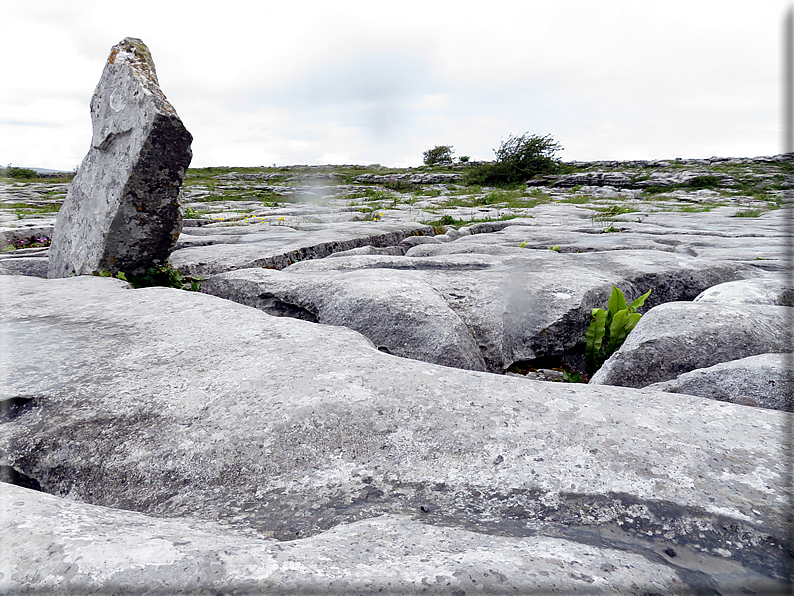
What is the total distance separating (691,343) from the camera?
8.71ft

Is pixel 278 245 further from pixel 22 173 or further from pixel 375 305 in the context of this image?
pixel 22 173

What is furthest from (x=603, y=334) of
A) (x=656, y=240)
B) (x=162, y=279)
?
(x=162, y=279)

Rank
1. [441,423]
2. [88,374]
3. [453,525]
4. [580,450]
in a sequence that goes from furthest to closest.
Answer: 1. [88,374]
2. [441,423]
3. [580,450]
4. [453,525]

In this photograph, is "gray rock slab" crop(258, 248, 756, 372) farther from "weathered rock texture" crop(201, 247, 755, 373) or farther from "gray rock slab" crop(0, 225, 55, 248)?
"gray rock slab" crop(0, 225, 55, 248)

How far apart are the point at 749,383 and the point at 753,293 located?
176 cm

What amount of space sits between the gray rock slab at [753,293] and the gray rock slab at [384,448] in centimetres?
197

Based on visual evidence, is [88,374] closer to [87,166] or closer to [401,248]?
[87,166]

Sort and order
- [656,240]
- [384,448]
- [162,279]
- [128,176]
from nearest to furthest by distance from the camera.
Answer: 1. [384,448]
2. [128,176]
3. [162,279]
4. [656,240]

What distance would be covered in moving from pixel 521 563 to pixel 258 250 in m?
5.19

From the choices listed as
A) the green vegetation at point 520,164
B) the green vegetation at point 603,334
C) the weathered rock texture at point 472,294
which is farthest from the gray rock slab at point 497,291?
the green vegetation at point 520,164

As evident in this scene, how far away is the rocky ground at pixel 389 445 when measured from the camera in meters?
1.07

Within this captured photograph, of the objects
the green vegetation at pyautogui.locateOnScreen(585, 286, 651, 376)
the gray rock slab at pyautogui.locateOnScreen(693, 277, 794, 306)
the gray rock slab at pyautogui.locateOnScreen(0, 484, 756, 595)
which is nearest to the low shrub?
the green vegetation at pyautogui.locateOnScreen(585, 286, 651, 376)

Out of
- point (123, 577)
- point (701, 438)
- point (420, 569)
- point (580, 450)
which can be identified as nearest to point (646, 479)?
point (580, 450)

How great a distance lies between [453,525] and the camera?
1298 mm
